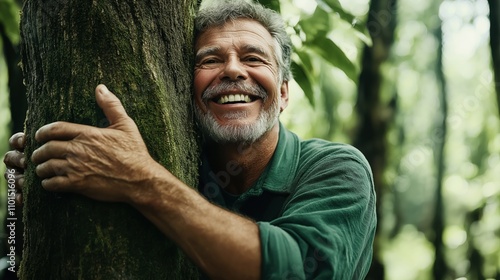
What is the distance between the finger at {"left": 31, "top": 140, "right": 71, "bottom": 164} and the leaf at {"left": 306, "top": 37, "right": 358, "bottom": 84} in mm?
1768

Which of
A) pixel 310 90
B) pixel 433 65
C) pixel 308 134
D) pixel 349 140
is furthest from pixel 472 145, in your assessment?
pixel 310 90

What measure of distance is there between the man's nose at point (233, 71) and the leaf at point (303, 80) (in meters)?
0.53

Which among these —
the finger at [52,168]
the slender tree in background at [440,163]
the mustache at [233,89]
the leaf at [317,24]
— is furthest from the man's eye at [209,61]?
the slender tree in background at [440,163]

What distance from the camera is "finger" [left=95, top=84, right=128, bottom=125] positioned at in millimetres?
2158

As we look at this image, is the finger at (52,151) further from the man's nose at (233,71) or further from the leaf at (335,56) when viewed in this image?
the leaf at (335,56)

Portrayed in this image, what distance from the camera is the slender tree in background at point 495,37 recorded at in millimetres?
7828

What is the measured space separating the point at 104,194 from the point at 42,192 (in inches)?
10.9

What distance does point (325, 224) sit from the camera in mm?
2443

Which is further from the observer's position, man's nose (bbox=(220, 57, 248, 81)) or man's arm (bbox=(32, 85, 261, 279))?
man's nose (bbox=(220, 57, 248, 81))

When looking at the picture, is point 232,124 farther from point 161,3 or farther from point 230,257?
point 230,257

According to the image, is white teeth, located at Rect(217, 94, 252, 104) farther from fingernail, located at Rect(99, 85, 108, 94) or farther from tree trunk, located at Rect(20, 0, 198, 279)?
fingernail, located at Rect(99, 85, 108, 94)

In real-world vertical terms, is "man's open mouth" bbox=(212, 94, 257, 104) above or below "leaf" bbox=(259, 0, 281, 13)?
below

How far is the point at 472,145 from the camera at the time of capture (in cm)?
1569

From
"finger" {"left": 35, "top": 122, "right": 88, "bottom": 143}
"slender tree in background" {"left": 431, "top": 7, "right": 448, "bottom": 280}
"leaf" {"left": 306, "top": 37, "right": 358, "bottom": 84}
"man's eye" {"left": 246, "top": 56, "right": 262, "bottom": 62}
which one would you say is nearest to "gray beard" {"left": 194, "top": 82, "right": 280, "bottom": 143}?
"man's eye" {"left": 246, "top": 56, "right": 262, "bottom": 62}
